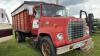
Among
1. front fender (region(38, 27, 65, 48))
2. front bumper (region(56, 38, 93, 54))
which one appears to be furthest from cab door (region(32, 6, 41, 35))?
front bumper (region(56, 38, 93, 54))

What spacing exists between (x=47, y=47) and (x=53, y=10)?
2130mm

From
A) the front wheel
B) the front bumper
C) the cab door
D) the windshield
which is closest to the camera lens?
the front bumper

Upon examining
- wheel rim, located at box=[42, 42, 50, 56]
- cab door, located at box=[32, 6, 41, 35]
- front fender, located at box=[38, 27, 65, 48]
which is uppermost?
cab door, located at box=[32, 6, 41, 35]

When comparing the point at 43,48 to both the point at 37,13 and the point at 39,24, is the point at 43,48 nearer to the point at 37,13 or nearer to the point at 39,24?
the point at 39,24

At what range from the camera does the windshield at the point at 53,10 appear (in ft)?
29.8

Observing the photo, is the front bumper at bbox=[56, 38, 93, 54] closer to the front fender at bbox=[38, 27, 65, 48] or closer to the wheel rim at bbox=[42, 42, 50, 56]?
the front fender at bbox=[38, 27, 65, 48]

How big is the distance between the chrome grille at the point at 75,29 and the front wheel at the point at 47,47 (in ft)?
2.67

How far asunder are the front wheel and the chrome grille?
2.67ft

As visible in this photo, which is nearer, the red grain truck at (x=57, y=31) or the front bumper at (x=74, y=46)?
the front bumper at (x=74, y=46)

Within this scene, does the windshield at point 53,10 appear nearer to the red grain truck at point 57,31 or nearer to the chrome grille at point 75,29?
the red grain truck at point 57,31

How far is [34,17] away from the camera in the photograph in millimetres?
10008

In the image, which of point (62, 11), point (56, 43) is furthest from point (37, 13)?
point (56, 43)

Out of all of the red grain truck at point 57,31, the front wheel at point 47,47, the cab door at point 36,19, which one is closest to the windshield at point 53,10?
the red grain truck at point 57,31

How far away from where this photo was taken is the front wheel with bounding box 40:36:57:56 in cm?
751
